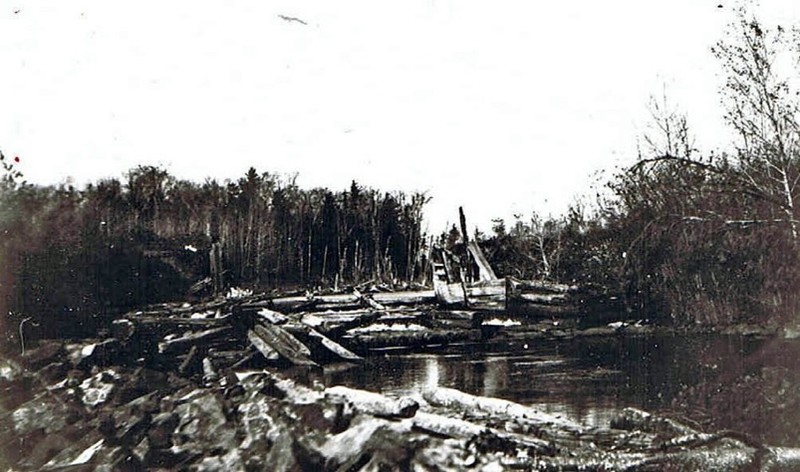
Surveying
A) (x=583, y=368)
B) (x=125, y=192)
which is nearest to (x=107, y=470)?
(x=125, y=192)

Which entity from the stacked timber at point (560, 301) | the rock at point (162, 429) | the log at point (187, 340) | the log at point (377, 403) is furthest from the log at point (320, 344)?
the stacked timber at point (560, 301)

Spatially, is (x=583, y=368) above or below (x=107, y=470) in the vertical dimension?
above

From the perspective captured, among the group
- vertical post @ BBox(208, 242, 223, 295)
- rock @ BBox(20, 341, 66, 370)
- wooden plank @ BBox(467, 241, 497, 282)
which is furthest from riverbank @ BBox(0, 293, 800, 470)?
wooden plank @ BBox(467, 241, 497, 282)

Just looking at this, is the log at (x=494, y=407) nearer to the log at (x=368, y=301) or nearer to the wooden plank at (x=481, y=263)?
the log at (x=368, y=301)

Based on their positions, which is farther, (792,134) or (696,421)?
(792,134)

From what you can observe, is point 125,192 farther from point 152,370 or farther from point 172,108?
point 152,370

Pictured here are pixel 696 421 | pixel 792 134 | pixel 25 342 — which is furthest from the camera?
pixel 792 134

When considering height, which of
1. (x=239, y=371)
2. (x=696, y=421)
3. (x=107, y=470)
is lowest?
(x=107, y=470)
